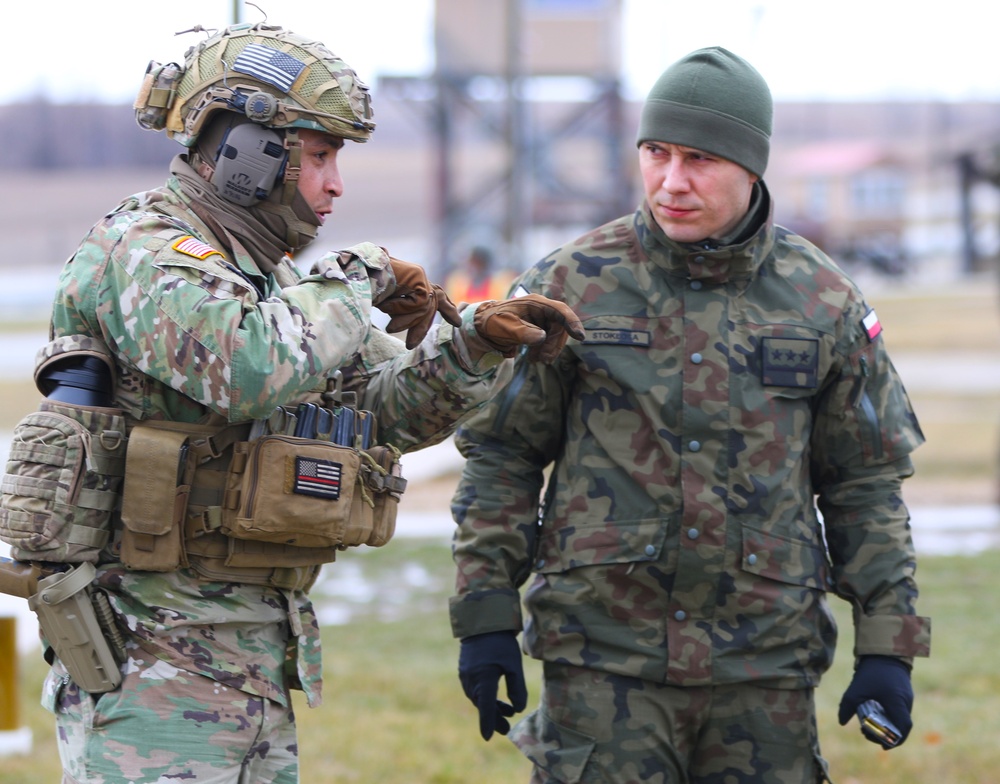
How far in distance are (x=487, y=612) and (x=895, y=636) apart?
0.93 metres

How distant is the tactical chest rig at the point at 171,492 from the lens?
259 cm

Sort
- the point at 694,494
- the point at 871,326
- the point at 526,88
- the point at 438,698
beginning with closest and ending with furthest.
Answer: the point at 694,494, the point at 871,326, the point at 438,698, the point at 526,88

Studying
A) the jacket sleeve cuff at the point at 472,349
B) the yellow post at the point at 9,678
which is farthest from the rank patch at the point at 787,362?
the yellow post at the point at 9,678

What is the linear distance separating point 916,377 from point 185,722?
1973 centimetres

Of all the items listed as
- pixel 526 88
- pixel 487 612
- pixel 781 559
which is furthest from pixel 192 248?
pixel 526 88

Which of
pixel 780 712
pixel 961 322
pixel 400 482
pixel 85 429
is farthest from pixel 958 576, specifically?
pixel 961 322

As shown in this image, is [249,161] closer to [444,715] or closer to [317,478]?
[317,478]

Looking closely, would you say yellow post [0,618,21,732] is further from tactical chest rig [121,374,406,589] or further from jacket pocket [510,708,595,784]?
tactical chest rig [121,374,406,589]

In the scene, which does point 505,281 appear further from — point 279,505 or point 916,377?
point 279,505

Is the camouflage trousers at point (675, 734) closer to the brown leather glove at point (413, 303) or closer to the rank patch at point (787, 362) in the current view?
the rank patch at point (787, 362)

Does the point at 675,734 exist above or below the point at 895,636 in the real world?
below

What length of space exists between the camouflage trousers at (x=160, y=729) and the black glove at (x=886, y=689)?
135 centimetres

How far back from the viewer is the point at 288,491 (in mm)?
2639

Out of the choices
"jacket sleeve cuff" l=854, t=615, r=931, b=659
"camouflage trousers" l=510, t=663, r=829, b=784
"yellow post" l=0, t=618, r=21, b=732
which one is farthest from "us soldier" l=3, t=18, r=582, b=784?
"yellow post" l=0, t=618, r=21, b=732
